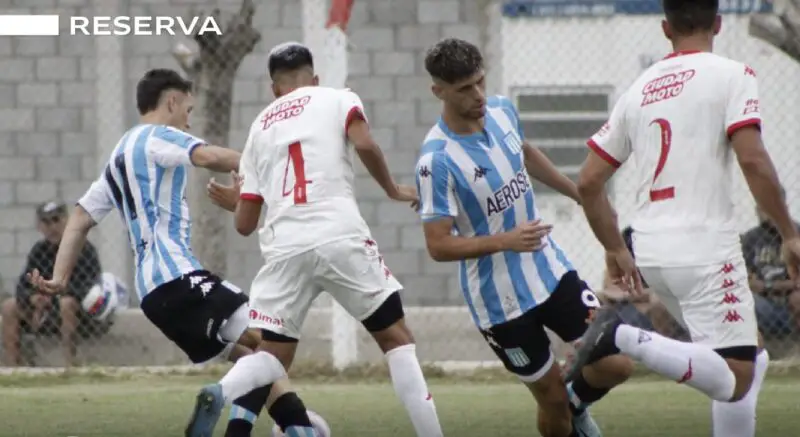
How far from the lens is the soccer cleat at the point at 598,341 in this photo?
6.78m

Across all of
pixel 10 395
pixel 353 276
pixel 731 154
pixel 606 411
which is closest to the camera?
pixel 731 154

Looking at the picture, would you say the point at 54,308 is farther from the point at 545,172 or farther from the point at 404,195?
the point at 545,172

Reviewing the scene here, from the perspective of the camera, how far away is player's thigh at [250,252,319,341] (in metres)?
7.58

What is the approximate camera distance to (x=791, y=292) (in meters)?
12.4

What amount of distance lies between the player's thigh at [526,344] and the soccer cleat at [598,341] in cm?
45

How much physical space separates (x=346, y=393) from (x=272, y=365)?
13.3ft

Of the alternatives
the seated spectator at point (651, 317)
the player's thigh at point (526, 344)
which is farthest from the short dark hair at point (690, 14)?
the seated spectator at point (651, 317)

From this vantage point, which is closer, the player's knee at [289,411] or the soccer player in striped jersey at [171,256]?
the player's knee at [289,411]

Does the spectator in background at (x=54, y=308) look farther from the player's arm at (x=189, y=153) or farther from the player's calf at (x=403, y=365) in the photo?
the player's calf at (x=403, y=365)

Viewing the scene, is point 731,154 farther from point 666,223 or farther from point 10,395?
point 10,395

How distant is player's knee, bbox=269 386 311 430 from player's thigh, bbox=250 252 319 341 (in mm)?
561

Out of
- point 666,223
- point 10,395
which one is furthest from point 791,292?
point 666,223

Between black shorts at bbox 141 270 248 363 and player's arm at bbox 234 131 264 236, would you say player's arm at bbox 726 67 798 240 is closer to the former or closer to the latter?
player's arm at bbox 234 131 264 236

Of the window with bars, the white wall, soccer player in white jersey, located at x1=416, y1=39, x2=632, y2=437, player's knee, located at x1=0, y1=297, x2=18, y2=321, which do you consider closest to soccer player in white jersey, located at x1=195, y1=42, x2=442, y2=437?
soccer player in white jersey, located at x1=416, y1=39, x2=632, y2=437
